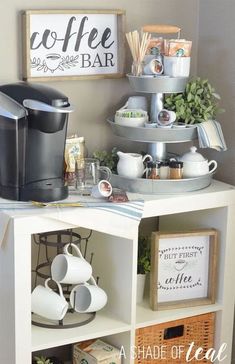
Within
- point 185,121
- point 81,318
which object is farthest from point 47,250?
point 185,121

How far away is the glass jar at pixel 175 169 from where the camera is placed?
2.40 meters

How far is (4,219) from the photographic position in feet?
6.92

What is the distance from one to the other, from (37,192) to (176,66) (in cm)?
62

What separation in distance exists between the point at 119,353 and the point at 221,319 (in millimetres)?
403

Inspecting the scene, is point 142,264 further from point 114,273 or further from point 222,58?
point 222,58

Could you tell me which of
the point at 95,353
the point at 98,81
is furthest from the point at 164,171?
the point at 95,353

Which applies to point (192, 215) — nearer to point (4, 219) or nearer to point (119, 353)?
point (119, 353)

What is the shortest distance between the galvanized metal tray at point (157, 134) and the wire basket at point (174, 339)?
0.61 meters

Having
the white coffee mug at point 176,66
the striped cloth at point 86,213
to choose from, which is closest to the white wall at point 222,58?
the white coffee mug at point 176,66

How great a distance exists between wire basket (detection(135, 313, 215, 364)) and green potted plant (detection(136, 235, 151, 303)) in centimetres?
14

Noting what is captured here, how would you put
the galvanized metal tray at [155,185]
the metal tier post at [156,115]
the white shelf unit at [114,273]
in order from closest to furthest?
A: 1. the white shelf unit at [114,273]
2. the galvanized metal tray at [155,185]
3. the metal tier post at [156,115]

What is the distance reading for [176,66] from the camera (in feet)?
7.93

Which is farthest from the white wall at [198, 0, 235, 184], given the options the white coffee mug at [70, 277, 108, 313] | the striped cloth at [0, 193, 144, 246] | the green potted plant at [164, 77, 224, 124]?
the white coffee mug at [70, 277, 108, 313]

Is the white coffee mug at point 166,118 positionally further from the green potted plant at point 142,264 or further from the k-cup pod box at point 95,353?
the k-cup pod box at point 95,353
